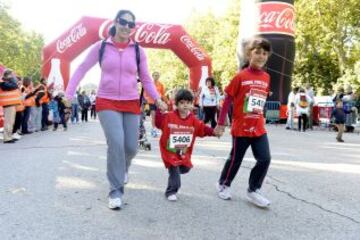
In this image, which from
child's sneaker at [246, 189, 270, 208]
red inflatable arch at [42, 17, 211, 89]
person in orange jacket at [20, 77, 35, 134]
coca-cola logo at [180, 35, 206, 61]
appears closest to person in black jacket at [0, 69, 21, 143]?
person in orange jacket at [20, 77, 35, 134]

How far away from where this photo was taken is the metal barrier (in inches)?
877

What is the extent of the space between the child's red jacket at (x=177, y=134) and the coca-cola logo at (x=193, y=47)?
18171mm

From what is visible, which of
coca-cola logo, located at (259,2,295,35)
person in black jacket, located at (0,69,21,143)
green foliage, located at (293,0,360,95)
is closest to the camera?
person in black jacket, located at (0,69,21,143)

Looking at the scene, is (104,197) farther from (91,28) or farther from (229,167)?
(91,28)

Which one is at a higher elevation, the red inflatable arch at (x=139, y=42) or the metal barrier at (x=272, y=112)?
the red inflatable arch at (x=139, y=42)

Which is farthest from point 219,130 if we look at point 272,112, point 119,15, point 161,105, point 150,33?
point 150,33

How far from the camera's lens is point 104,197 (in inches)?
208

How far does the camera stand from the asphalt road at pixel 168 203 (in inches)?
161

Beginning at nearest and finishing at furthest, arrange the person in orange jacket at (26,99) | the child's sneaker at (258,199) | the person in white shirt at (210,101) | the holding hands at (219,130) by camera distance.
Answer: the child's sneaker at (258,199) < the holding hands at (219,130) < the person in white shirt at (210,101) < the person in orange jacket at (26,99)

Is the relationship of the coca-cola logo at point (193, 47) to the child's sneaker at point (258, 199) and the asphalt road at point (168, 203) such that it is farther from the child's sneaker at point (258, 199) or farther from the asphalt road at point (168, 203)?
the child's sneaker at point (258, 199)

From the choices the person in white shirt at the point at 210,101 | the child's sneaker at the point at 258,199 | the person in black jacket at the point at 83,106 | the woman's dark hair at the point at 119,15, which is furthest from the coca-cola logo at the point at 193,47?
the child's sneaker at the point at 258,199

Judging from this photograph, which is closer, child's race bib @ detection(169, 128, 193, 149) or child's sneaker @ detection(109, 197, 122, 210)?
child's sneaker @ detection(109, 197, 122, 210)

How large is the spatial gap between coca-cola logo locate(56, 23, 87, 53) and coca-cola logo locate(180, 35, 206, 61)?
15.4 ft

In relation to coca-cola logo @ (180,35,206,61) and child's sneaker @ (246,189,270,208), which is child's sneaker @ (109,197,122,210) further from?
coca-cola logo @ (180,35,206,61)
